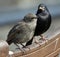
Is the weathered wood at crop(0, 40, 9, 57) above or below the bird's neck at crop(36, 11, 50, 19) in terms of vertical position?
above

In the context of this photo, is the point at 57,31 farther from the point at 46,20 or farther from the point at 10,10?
the point at 10,10

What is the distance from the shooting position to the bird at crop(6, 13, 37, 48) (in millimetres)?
2570

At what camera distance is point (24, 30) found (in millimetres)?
2674

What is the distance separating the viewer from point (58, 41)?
179 centimetres

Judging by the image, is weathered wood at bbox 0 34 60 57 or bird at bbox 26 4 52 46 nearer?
weathered wood at bbox 0 34 60 57

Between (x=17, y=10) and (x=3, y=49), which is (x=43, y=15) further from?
(x=17, y=10)

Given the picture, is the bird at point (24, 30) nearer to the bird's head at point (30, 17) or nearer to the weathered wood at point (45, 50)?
the bird's head at point (30, 17)

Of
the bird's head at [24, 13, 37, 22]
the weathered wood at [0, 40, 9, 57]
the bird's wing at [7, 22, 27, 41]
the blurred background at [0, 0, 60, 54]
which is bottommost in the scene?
the blurred background at [0, 0, 60, 54]

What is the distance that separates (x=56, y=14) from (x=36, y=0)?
1.50 ft

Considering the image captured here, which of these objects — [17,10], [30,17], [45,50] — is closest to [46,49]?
[45,50]

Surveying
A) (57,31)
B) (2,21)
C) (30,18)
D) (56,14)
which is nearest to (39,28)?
(30,18)

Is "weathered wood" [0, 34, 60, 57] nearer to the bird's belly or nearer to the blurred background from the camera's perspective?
the bird's belly

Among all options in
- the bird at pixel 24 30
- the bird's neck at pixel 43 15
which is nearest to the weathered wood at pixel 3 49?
the bird at pixel 24 30

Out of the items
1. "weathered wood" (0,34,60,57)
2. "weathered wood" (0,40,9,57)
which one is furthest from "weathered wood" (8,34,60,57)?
"weathered wood" (0,40,9,57)
